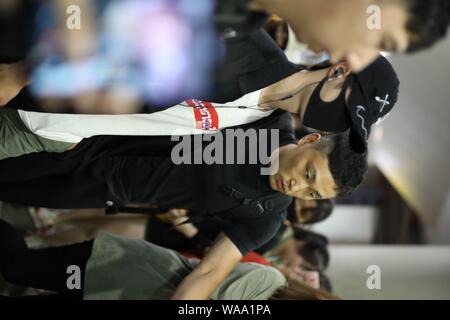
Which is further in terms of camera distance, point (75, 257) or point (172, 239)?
point (172, 239)

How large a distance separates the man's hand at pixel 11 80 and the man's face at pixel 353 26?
0.34 m

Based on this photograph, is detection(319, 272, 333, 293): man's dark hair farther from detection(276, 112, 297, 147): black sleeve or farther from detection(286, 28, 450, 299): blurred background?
detection(276, 112, 297, 147): black sleeve

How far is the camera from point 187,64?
1.95ft

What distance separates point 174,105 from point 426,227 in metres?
0.97

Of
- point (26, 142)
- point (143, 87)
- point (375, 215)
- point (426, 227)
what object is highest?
point (143, 87)

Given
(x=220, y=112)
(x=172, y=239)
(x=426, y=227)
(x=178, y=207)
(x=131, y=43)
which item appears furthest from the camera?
(x=426, y=227)

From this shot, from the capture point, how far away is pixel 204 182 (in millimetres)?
817

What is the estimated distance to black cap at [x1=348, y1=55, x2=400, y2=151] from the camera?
62 centimetres

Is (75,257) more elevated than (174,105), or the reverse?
(174,105)

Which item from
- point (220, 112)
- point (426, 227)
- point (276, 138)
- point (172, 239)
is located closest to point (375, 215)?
point (426, 227)

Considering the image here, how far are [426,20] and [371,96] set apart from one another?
0.53 feet

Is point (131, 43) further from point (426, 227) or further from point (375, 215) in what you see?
point (375, 215)

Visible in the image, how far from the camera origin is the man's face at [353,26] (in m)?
0.50

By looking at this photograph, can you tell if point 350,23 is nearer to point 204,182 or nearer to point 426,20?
point 426,20
